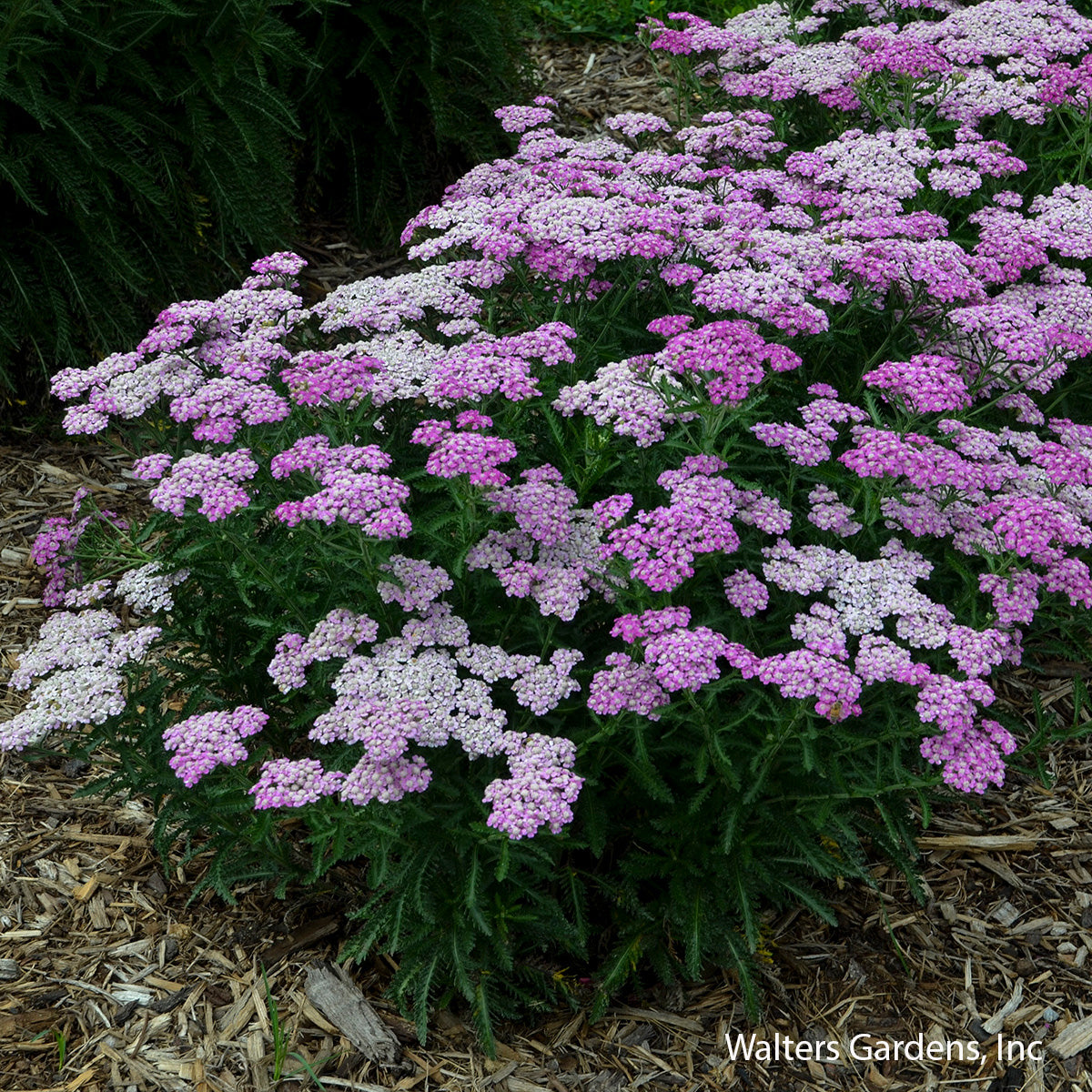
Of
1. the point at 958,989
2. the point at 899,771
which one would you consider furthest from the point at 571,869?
the point at 958,989

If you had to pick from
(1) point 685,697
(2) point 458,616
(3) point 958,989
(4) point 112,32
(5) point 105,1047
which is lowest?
(3) point 958,989

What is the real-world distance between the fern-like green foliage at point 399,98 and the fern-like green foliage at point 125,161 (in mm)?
475

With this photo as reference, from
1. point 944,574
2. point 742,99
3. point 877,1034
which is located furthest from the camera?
point 742,99

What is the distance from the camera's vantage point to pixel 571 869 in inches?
143

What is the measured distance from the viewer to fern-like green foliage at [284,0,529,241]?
6.98m

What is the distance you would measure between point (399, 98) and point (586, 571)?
196 inches

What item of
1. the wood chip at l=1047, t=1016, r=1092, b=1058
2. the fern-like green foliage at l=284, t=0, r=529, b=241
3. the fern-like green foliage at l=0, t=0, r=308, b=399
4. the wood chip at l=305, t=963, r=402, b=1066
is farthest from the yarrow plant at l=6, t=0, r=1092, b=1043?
the fern-like green foliage at l=284, t=0, r=529, b=241

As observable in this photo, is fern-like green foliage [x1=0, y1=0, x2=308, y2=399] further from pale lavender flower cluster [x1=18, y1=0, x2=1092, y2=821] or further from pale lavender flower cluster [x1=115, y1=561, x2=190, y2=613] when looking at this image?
pale lavender flower cluster [x1=115, y1=561, x2=190, y2=613]

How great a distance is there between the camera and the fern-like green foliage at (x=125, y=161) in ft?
18.6

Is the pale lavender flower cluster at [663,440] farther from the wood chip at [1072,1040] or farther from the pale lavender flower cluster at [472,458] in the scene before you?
the wood chip at [1072,1040]

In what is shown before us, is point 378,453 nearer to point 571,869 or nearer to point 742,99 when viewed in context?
point 571,869

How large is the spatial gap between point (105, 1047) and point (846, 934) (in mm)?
2583

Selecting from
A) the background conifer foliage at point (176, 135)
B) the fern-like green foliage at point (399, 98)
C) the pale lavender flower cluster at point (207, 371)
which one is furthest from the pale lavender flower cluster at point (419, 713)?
the fern-like green foliage at point (399, 98)

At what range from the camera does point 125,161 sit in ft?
19.4
